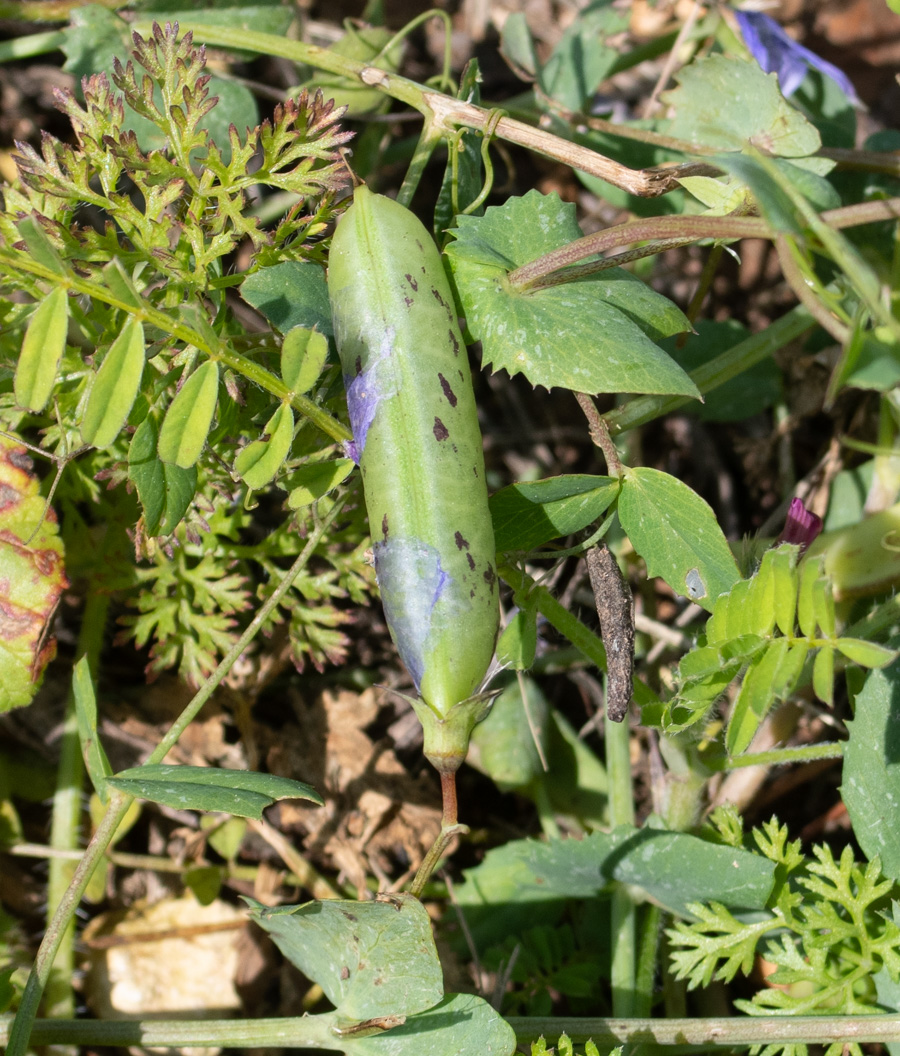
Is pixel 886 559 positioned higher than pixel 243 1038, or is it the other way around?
pixel 886 559

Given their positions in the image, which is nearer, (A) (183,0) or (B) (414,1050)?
(B) (414,1050)

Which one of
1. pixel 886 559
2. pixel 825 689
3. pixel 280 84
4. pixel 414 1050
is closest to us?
pixel 825 689

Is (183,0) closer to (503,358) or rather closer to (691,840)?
(503,358)

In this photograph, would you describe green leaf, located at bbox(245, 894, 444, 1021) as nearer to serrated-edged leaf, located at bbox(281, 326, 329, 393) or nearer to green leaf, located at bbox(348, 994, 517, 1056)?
green leaf, located at bbox(348, 994, 517, 1056)

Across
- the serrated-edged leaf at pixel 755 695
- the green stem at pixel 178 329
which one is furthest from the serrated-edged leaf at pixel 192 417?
the serrated-edged leaf at pixel 755 695

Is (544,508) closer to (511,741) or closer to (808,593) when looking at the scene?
(808,593)

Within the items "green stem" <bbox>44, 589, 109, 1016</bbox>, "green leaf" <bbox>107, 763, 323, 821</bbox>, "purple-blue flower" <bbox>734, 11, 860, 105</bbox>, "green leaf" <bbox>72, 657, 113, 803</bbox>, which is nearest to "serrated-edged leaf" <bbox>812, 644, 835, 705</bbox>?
"green leaf" <bbox>107, 763, 323, 821</bbox>

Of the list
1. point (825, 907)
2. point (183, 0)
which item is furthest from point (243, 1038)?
point (183, 0)
